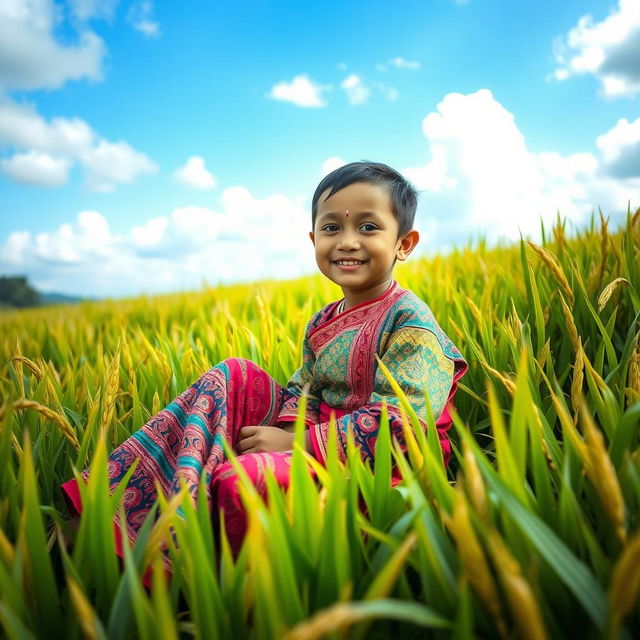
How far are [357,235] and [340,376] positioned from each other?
0.34 metres

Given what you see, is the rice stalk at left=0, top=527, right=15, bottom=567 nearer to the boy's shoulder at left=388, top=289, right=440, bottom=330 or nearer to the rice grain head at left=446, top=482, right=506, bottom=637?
the rice grain head at left=446, top=482, right=506, bottom=637

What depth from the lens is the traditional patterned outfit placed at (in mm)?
938

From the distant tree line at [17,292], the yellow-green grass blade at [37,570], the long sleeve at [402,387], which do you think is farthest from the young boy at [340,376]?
the distant tree line at [17,292]

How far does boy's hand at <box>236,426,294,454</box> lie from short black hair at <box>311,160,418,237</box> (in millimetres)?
561

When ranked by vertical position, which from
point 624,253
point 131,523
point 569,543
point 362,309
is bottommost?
point 131,523

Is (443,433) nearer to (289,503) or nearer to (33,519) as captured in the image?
(289,503)

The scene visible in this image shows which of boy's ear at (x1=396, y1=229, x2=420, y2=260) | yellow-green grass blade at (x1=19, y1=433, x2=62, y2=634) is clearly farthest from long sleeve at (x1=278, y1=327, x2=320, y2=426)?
yellow-green grass blade at (x1=19, y1=433, x2=62, y2=634)

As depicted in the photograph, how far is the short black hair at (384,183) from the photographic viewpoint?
116 cm

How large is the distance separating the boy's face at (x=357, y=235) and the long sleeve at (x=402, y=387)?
0.18 meters

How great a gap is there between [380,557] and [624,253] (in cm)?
141

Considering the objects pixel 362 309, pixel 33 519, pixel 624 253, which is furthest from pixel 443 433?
pixel 624 253

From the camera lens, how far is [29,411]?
1254 millimetres

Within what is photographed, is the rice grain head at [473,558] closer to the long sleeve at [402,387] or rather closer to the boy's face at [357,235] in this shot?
the long sleeve at [402,387]

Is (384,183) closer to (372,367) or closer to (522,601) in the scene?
(372,367)
